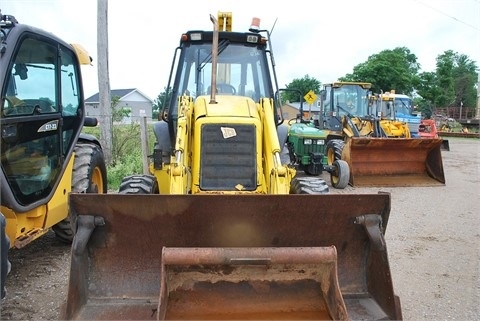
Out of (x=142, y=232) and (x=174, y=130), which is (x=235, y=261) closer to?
(x=142, y=232)

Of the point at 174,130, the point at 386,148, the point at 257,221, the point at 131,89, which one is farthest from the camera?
the point at 131,89

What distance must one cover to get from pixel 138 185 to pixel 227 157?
90 centimetres

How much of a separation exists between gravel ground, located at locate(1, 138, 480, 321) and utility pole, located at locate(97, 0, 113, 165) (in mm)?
4358

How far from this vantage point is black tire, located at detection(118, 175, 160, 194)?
4.04m

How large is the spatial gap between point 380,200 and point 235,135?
1591 mm

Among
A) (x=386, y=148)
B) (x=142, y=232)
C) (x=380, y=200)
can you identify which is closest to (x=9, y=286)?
(x=142, y=232)

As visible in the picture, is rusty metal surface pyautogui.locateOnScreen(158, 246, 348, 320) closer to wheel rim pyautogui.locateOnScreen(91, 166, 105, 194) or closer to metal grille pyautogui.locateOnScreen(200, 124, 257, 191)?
metal grille pyautogui.locateOnScreen(200, 124, 257, 191)

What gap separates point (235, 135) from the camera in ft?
13.3

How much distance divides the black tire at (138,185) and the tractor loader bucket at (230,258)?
1.11 meters

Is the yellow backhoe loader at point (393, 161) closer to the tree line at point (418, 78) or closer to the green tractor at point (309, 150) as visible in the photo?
the green tractor at point (309, 150)

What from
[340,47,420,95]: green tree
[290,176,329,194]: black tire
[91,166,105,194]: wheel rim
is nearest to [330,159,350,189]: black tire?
[290,176,329,194]: black tire

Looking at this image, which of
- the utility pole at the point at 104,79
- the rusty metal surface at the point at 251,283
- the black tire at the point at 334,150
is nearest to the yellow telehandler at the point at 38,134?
the rusty metal surface at the point at 251,283

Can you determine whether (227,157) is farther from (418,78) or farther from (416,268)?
(418,78)

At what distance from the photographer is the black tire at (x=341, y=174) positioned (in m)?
8.86
